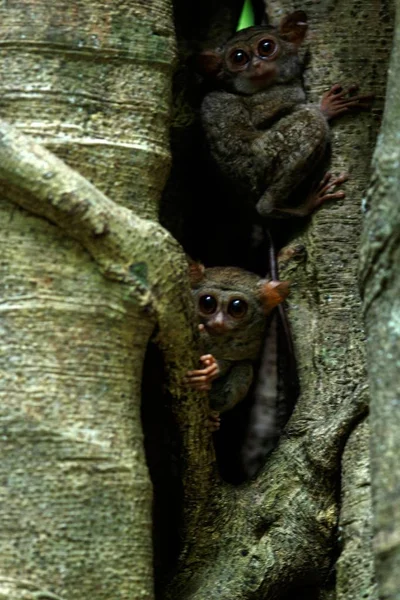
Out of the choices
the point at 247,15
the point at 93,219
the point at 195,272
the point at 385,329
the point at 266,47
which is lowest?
the point at 385,329

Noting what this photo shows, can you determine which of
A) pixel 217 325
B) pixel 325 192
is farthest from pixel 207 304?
pixel 325 192

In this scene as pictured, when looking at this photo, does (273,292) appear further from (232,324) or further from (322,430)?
(322,430)

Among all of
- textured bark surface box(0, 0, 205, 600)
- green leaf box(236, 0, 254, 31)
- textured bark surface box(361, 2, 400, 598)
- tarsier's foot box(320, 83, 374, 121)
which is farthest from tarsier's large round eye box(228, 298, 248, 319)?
green leaf box(236, 0, 254, 31)

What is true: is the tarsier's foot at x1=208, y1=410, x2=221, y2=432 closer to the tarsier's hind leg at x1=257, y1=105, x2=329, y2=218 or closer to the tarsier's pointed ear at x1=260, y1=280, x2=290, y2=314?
the tarsier's pointed ear at x1=260, y1=280, x2=290, y2=314

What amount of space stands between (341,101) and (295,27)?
382mm

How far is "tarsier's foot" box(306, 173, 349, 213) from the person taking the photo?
5.12 metres

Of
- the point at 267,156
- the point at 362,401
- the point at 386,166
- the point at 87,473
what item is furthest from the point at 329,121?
the point at 87,473

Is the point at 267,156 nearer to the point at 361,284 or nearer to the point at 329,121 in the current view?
the point at 329,121

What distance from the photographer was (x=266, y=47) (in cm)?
532

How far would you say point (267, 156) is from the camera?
5227 millimetres

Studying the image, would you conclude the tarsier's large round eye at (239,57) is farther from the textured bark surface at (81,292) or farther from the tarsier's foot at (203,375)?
the tarsier's foot at (203,375)

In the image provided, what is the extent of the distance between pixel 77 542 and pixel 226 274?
5.11 feet

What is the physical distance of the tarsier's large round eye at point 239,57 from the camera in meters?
5.39

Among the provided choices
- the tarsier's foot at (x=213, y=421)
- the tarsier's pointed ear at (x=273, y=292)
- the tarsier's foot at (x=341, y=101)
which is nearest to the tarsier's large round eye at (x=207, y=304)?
the tarsier's pointed ear at (x=273, y=292)
